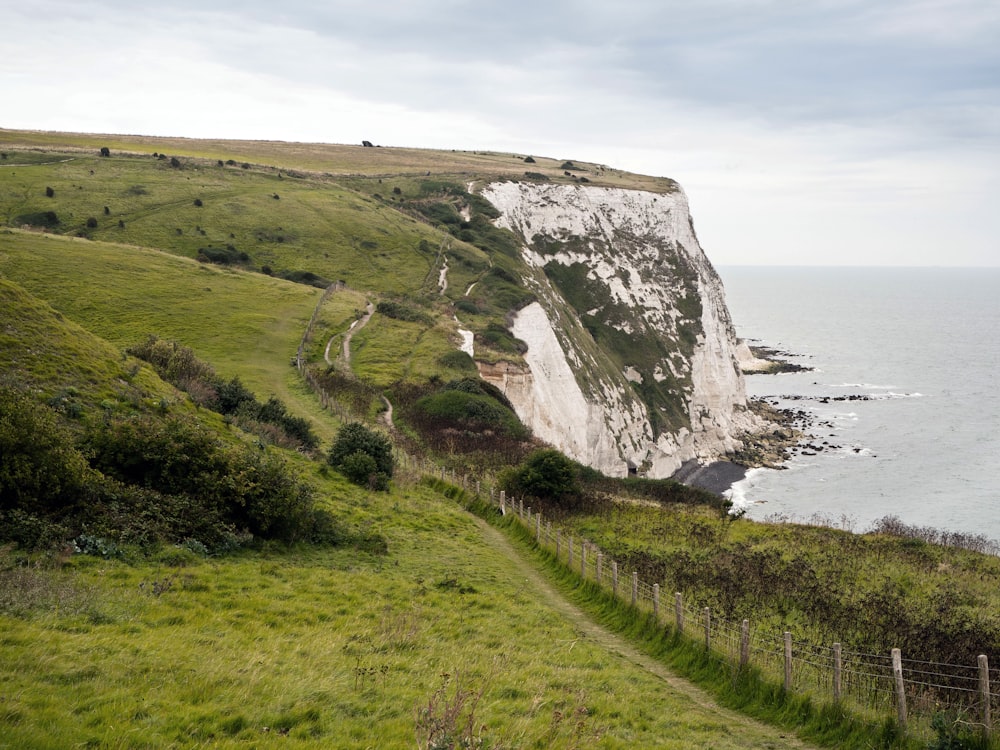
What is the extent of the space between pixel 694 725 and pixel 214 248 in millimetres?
70053

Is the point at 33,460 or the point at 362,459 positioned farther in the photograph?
the point at 362,459

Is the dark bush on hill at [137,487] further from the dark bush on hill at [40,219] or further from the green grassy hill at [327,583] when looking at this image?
the dark bush on hill at [40,219]

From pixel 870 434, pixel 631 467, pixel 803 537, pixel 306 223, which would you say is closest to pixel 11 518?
pixel 803 537

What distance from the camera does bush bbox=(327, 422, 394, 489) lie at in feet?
92.3

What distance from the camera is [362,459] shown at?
92.7ft

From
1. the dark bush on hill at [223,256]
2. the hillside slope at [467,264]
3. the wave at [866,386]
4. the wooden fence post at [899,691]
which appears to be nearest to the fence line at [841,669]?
the wooden fence post at [899,691]

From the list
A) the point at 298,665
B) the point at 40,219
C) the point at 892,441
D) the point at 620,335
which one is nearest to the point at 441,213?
the point at 620,335

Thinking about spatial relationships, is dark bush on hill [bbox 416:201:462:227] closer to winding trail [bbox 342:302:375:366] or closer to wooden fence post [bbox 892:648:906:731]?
winding trail [bbox 342:302:375:366]

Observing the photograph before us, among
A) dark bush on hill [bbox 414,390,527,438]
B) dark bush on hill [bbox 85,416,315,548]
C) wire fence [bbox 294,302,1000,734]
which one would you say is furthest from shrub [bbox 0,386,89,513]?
dark bush on hill [bbox 414,390,527,438]

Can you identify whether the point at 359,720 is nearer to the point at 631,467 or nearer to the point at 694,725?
the point at 694,725

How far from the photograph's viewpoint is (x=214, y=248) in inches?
2820

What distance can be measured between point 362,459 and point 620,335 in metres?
71.1

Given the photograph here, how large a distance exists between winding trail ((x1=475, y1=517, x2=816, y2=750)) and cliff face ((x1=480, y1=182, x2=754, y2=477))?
35.5 metres

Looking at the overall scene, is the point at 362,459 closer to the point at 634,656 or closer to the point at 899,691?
the point at 634,656
